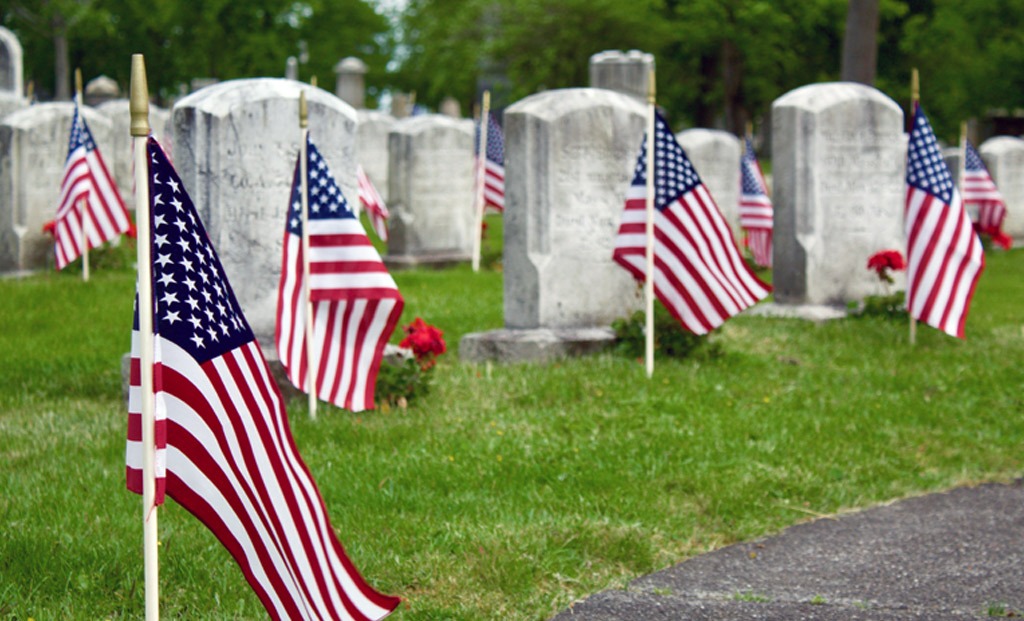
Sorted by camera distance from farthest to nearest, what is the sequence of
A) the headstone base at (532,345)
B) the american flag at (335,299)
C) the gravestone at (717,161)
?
the gravestone at (717,161), the headstone base at (532,345), the american flag at (335,299)

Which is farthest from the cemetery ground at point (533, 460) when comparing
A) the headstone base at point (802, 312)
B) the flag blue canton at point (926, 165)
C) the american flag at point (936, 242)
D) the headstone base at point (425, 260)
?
the headstone base at point (425, 260)

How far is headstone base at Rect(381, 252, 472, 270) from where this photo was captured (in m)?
16.8

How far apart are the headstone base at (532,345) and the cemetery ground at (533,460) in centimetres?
19

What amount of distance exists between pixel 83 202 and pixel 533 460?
23.9ft

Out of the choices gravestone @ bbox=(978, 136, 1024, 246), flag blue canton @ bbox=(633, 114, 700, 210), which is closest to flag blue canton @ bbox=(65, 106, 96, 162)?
flag blue canton @ bbox=(633, 114, 700, 210)

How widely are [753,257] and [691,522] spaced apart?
36.5ft

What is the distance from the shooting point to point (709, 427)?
7941mm

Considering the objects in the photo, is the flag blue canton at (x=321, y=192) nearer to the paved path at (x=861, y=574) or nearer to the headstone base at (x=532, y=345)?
the headstone base at (x=532, y=345)

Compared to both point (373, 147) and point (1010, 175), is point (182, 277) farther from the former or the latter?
point (1010, 175)

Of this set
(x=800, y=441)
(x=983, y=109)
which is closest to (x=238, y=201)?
(x=800, y=441)

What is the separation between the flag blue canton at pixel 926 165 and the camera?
10.3m

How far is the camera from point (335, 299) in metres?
7.87

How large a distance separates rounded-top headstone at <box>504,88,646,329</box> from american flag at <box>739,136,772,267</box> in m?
6.23

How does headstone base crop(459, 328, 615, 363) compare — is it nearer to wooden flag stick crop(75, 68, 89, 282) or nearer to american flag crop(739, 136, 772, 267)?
wooden flag stick crop(75, 68, 89, 282)
